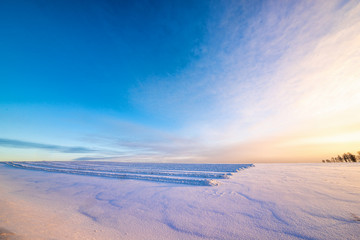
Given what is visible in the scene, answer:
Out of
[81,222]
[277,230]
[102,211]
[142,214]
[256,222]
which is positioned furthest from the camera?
[102,211]

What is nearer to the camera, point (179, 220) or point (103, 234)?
point (103, 234)

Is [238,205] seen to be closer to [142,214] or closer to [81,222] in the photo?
[142,214]

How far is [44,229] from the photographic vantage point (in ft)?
13.8

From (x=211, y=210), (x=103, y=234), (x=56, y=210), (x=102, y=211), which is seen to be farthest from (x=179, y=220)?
(x=56, y=210)

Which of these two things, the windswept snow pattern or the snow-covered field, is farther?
the windswept snow pattern

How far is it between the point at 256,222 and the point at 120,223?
4.41m

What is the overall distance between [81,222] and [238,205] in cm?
585

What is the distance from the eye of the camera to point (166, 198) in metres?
7.15

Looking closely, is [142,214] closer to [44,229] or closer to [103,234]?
[103,234]

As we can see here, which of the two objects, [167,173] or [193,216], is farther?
[167,173]

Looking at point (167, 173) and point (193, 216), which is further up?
point (167, 173)

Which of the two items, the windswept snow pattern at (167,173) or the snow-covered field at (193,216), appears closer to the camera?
the snow-covered field at (193,216)

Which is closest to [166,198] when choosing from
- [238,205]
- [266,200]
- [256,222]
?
[238,205]

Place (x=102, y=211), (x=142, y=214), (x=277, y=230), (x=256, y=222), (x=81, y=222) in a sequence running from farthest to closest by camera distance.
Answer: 1. (x=102, y=211)
2. (x=142, y=214)
3. (x=81, y=222)
4. (x=256, y=222)
5. (x=277, y=230)
